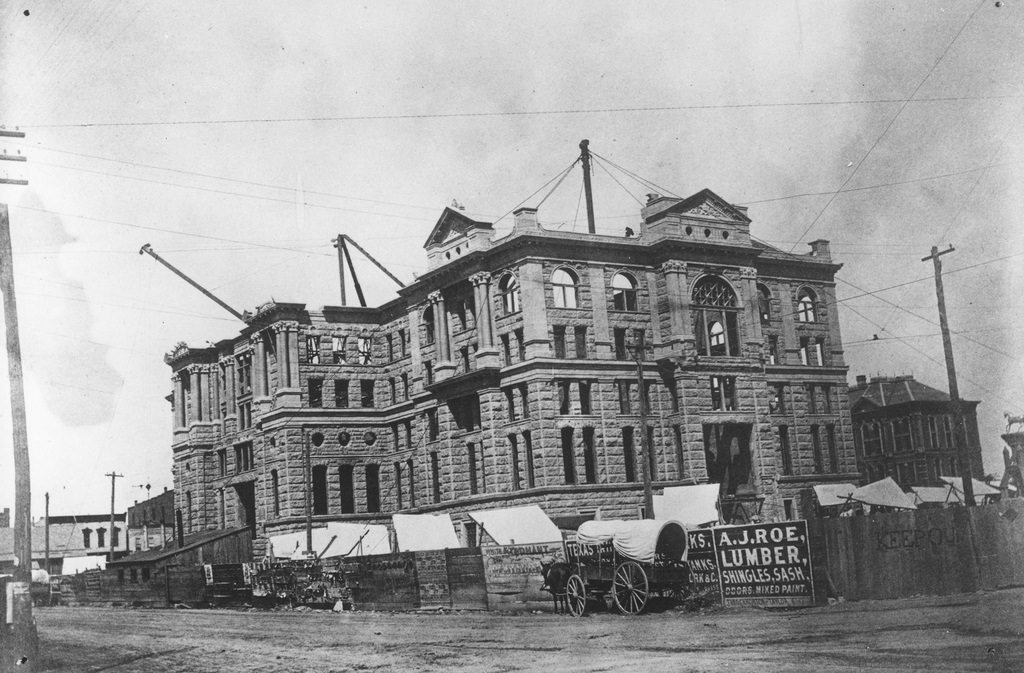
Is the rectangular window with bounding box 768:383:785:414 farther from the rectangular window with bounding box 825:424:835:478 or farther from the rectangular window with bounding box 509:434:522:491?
the rectangular window with bounding box 509:434:522:491

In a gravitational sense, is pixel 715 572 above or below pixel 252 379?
below

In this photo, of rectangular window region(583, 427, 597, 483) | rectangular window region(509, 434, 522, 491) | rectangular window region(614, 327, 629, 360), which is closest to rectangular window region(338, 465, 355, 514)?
rectangular window region(509, 434, 522, 491)

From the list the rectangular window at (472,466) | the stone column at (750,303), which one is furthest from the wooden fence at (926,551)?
the rectangular window at (472,466)

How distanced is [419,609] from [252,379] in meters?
35.7

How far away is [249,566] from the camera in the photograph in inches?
1786

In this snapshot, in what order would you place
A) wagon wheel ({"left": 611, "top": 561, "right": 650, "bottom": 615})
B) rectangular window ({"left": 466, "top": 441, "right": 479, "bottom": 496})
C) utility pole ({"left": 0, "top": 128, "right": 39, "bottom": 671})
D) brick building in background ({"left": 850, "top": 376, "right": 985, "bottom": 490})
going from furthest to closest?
brick building in background ({"left": 850, "top": 376, "right": 985, "bottom": 490}) → rectangular window ({"left": 466, "top": 441, "right": 479, "bottom": 496}) → wagon wheel ({"left": 611, "top": 561, "right": 650, "bottom": 615}) → utility pole ({"left": 0, "top": 128, "right": 39, "bottom": 671})

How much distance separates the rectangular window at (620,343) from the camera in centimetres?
5138

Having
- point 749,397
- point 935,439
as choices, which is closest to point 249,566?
point 749,397

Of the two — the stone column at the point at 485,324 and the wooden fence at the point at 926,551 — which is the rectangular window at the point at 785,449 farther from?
the wooden fence at the point at 926,551

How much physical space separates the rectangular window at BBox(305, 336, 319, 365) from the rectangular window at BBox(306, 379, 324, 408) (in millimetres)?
1195

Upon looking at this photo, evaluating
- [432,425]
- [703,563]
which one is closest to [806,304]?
[432,425]

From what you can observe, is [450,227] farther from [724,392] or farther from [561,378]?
[724,392]

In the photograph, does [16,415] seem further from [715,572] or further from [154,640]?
[715,572]

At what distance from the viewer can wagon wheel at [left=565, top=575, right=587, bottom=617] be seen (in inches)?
1051
